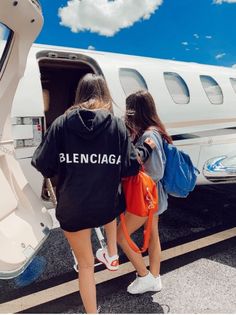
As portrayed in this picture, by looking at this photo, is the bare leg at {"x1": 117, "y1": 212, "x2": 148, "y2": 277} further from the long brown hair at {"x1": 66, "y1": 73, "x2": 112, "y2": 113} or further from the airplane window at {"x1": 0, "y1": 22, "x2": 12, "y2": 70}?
the airplane window at {"x1": 0, "y1": 22, "x2": 12, "y2": 70}

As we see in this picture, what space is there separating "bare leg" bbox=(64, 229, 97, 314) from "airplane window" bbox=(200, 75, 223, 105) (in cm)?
395

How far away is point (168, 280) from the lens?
3.63 metres

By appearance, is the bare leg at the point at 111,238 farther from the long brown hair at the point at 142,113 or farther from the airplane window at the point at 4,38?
the airplane window at the point at 4,38

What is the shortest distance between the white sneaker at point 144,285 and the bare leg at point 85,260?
76cm

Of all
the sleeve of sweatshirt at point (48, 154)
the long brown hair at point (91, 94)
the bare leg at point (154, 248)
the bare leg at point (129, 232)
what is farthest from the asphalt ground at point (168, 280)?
the long brown hair at point (91, 94)

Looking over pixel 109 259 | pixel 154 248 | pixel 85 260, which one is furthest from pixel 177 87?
pixel 85 260

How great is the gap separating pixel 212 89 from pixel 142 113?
326cm

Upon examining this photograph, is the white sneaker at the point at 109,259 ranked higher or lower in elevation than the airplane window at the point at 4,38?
lower

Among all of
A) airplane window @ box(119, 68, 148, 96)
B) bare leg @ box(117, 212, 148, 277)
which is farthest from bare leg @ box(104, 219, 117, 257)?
airplane window @ box(119, 68, 148, 96)

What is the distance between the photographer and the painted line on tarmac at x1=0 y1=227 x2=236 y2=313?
323 cm

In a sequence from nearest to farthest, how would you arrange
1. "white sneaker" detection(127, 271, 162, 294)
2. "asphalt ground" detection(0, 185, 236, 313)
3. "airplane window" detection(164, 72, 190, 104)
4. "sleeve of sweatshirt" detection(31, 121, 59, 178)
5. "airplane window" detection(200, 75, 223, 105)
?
"sleeve of sweatshirt" detection(31, 121, 59, 178) → "asphalt ground" detection(0, 185, 236, 313) → "white sneaker" detection(127, 271, 162, 294) → "airplane window" detection(164, 72, 190, 104) → "airplane window" detection(200, 75, 223, 105)

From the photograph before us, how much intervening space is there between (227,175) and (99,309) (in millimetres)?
2528

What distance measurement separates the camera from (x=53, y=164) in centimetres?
239

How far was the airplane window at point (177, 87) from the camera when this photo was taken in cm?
522
